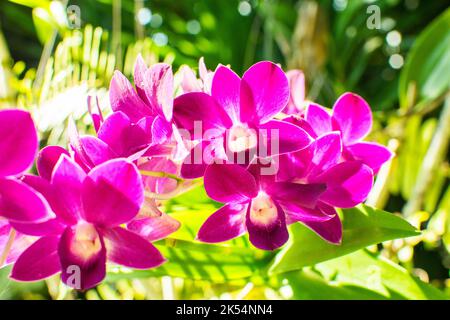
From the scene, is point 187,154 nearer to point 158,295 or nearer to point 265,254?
point 265,254

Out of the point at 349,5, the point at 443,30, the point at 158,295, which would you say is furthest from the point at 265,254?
the point at 349,5

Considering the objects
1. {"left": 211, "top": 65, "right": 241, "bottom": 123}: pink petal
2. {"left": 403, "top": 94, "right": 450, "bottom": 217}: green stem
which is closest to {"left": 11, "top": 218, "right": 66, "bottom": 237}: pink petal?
{"left": 211, "top": 65, "right": 241, "bottom": 123}: pink petal

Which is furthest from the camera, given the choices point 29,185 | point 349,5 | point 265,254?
point 349,5

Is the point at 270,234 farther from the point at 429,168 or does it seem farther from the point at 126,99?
the point at 429,168

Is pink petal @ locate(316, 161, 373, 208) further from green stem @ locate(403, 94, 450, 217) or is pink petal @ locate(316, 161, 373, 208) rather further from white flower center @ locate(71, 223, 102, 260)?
green stem @ locate(403, 94, 450, 217)

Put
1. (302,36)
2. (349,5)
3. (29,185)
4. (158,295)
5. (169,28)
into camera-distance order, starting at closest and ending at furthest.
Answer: (29,185) → (158,295) → (302,36) → (349,5) → (169,28)

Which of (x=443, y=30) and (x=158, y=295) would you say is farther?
(x=443, y=30)
